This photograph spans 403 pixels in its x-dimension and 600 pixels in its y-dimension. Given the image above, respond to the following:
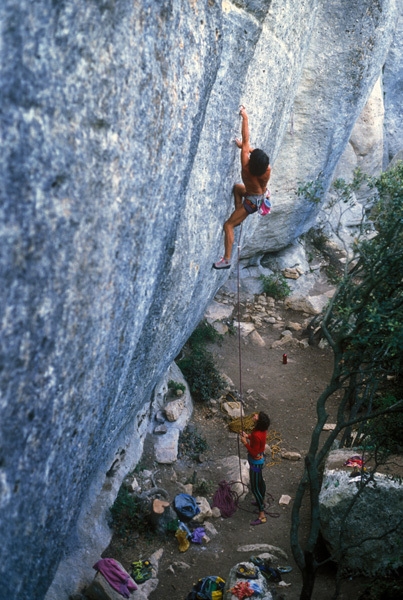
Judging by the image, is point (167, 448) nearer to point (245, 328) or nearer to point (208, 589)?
point (208, 589)

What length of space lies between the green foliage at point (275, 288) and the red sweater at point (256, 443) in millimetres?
8560

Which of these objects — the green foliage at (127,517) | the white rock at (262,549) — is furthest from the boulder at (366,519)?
the green foliage at (127,517)

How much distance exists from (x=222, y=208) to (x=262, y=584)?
485cm

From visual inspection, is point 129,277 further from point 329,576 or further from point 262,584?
point 329,576

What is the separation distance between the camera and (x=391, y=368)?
7273 millimetres

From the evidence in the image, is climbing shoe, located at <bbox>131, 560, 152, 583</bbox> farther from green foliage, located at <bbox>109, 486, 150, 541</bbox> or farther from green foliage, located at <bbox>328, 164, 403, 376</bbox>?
green foliage, located at <bbox>328, 164, 403, 376</bbox>

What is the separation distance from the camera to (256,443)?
28.9 ft

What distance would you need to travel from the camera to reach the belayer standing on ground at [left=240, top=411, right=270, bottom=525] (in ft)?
28.3

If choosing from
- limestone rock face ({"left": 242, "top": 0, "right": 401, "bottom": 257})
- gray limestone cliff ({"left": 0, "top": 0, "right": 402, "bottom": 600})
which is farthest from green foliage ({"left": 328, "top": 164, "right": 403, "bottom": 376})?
limestone rock face ({"left": 242, "top": 0, "right": 401, "bottom": 257})

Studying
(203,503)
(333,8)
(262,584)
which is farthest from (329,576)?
(333,8)

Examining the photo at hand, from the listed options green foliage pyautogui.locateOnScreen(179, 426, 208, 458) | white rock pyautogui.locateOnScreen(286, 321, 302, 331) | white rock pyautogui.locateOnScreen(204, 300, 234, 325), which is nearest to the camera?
green foliage pyautogui.locateOnScreen(179, 426, 208, 458)

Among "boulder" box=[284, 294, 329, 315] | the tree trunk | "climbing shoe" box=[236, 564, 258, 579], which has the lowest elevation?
"boulder" box=[284, 294, 329, 315]

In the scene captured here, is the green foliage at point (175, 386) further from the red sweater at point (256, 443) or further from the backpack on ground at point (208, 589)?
the backpack on ground at point (208, 589)

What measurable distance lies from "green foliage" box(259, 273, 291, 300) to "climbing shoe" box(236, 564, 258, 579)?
34.6 ft
